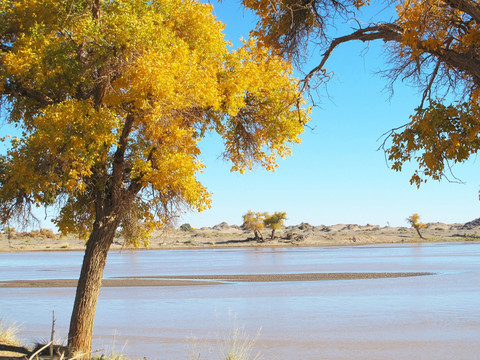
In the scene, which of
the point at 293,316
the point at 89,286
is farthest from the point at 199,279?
the point at 89,286

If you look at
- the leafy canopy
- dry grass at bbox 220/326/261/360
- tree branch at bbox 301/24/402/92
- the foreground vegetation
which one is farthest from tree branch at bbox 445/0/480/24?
dry grass at bbox 220/326/261/360

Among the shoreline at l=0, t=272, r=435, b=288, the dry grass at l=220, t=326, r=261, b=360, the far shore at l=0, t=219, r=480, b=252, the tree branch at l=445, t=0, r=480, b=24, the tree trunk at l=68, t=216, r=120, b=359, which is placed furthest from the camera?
the far shore at l=0, t=219, r=480, b=252

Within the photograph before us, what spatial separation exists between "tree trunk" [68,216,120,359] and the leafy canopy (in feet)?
1.07

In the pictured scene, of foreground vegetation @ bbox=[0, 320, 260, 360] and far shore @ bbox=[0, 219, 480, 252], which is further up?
far shore @ bbox=[0, 219, 480, 252]

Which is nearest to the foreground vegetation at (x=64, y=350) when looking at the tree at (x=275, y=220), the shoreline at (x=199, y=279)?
the shoreline at (x=199, y=279)

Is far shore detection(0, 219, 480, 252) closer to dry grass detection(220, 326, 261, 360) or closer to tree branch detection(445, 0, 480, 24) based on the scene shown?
dry grass detection(220, 326, 261, 360)

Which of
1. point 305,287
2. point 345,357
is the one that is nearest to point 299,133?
point 345,357

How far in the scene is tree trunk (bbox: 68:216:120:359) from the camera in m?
9.75

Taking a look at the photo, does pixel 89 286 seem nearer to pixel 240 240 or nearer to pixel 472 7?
pixel 472 7

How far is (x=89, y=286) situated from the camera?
9.84m

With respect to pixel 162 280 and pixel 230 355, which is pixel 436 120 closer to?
pixel 230 355

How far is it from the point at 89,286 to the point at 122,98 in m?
3.36

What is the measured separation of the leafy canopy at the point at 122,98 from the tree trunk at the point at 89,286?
33cm

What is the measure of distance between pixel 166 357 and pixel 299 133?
5.74 metres
